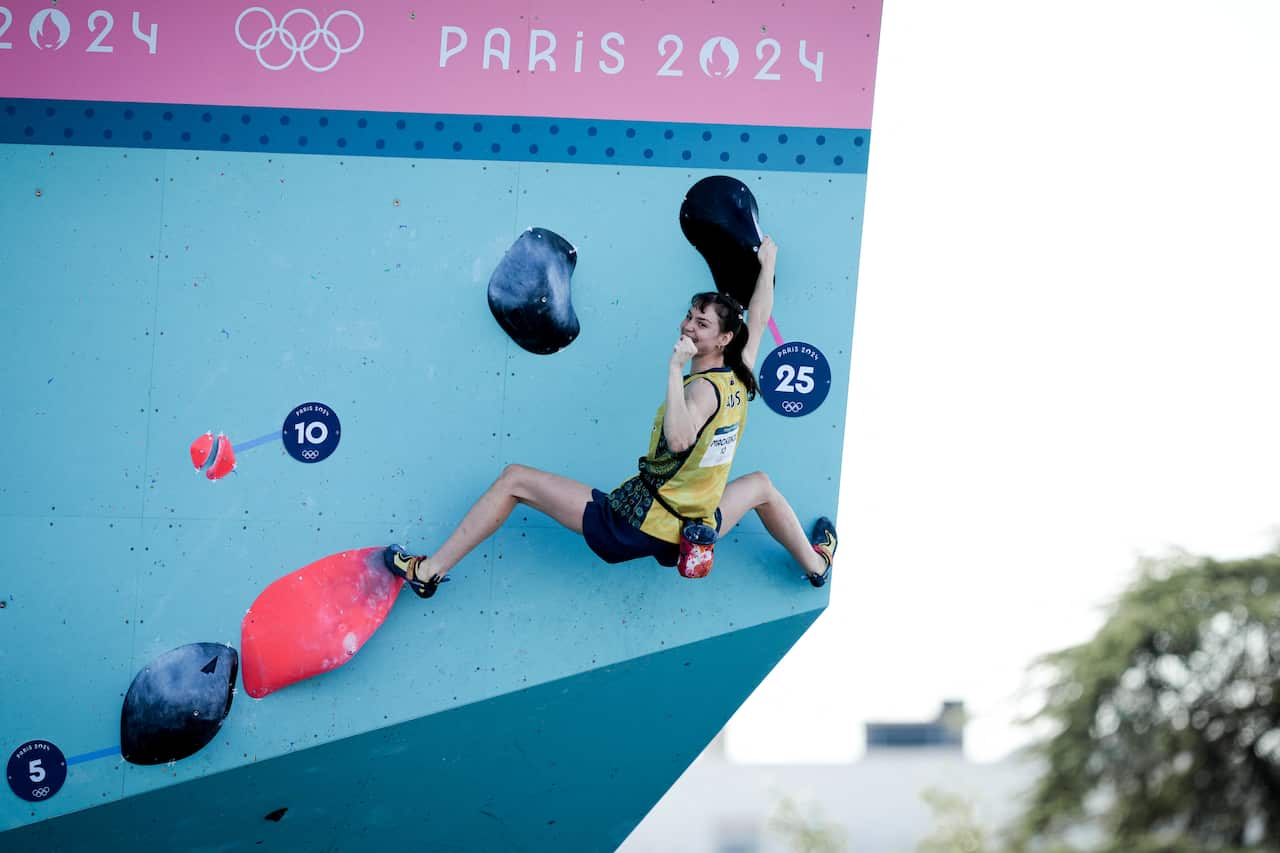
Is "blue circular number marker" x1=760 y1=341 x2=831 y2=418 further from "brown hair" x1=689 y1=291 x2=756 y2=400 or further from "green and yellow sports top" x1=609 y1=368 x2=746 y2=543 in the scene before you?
"green and yellow sports top" x1=609 y1=368 x2=746 y2=543

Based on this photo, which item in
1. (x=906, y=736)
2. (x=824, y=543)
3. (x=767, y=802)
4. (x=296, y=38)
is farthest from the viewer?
(x=906, y=736)

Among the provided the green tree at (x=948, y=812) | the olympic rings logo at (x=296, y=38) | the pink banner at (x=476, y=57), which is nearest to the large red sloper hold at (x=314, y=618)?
the pink banner at (x=476, y=57)

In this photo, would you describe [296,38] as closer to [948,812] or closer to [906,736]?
[948,812]

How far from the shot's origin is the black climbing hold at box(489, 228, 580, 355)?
5418mm

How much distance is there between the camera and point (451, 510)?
5.42 metres

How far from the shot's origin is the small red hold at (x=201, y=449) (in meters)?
5.45

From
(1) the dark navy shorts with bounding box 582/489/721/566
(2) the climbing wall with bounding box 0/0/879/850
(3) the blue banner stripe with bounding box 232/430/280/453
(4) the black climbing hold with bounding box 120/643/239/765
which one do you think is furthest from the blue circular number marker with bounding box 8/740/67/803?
(1) the dark navy shorts with bounding box 582/489/721/566

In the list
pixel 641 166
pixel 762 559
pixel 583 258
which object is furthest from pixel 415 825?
pixel 641 166

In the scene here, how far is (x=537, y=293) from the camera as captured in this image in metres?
5.41

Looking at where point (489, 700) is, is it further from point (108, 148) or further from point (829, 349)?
point (108, 148)

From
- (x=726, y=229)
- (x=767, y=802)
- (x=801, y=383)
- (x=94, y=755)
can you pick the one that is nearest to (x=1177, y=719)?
(x=801, y=383)

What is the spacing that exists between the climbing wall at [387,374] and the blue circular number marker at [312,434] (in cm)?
1

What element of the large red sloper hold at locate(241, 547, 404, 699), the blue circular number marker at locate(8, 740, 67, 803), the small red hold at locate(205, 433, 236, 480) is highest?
the small red hold at locate(205, 433, 236, 480)

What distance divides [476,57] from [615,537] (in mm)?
1902
